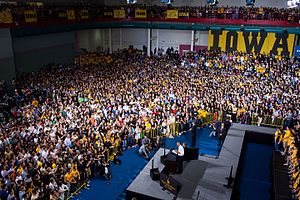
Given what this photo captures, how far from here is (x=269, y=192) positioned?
13.8 m

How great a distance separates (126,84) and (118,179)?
11.4 m

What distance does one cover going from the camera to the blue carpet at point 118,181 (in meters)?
13.1

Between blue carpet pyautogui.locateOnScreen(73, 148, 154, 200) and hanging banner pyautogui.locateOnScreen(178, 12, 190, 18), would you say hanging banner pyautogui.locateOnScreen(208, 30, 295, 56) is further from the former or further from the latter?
blue carpet pyautogui.locateOnScreen(73, 148, 154, 200)

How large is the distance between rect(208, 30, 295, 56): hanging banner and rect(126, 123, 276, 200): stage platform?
1995 cm

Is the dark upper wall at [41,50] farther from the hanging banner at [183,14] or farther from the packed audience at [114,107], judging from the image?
the hanging banner at [183,14]

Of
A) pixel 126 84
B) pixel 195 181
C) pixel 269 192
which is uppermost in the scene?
pixel 126 84

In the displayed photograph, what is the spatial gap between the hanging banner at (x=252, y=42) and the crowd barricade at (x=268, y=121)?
1472 centimetres

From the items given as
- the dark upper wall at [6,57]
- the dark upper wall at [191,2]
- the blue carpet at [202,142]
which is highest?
the dark upper wall at [191,2]

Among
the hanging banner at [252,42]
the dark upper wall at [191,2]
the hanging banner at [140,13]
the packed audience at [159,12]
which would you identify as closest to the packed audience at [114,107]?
the hanging banner at [252,42]

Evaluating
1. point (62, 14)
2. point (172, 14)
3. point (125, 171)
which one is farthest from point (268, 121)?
point (62, 14)

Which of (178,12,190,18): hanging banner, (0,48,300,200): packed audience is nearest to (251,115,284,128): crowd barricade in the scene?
(0,48,300,200): packed audience

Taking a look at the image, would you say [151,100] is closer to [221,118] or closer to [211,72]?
[221,118]

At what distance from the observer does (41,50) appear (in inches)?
1254

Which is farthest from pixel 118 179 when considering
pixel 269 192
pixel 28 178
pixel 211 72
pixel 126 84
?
pixel 211 72
